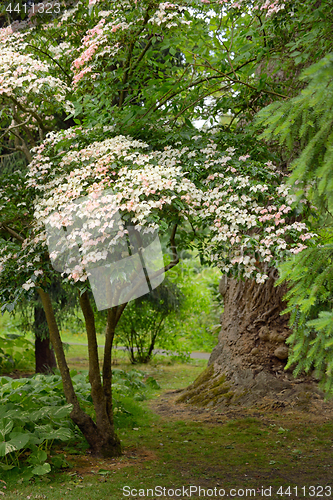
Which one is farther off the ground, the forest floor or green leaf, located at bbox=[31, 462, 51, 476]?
green leaf, located at bbox=[31, 462, 51, 476]

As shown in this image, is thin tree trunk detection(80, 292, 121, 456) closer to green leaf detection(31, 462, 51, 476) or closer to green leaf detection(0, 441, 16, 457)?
green leaf detection(31, 462, 51, 476)

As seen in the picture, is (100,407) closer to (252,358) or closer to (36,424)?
(36,424)

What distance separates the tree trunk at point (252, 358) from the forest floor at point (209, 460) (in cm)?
21

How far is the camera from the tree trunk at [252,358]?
5883mm

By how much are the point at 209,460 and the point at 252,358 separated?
6.74 ft

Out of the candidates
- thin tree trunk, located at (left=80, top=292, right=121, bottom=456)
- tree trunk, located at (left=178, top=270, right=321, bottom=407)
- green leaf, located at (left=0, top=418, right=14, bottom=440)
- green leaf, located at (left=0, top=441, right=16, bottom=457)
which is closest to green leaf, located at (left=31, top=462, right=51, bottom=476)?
green leaf, located at (left=0, top=441, right=16, bottom=457)

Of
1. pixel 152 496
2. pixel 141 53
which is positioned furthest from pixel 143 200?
pixel 152 496

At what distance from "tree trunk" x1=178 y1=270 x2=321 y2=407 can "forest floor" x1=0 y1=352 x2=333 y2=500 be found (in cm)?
21

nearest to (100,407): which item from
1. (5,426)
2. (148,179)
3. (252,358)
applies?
(5,426)

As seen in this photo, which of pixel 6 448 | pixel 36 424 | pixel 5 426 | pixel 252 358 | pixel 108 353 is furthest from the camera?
pixel 252 358

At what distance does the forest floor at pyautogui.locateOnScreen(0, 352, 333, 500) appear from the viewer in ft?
11.8

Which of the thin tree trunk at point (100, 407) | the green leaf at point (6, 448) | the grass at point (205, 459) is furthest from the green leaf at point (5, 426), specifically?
the thin tree trunk at point (100, 407)

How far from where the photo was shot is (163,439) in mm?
5074

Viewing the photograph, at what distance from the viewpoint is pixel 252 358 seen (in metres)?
6.20
